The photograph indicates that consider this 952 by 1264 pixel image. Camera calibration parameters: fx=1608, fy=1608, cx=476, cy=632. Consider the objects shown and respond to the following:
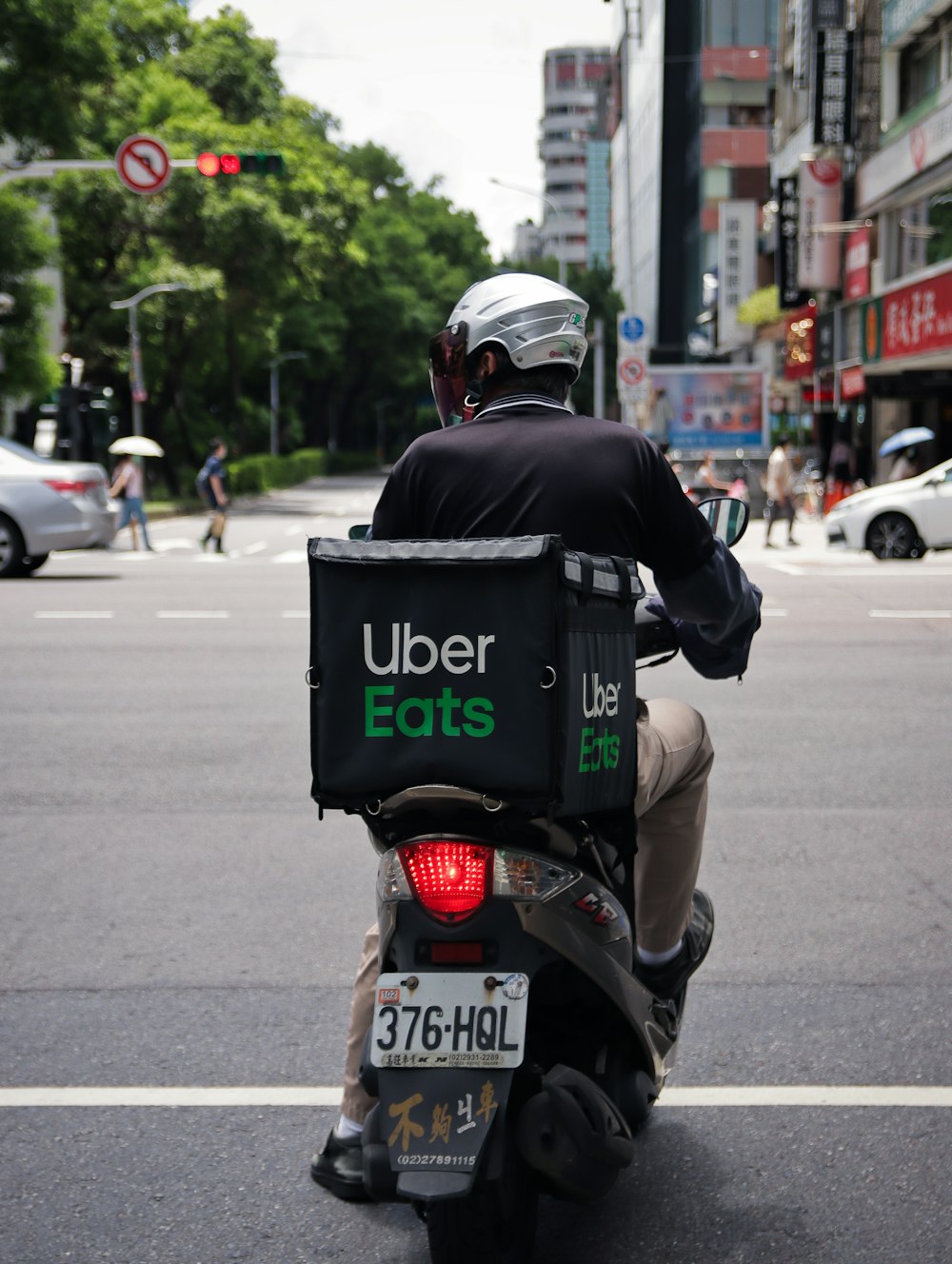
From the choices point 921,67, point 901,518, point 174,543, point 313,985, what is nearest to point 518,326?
point 313,985

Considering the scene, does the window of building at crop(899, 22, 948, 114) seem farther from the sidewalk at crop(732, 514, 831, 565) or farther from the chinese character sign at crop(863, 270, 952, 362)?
the sidewalk at crop(732, 514, 831, 565)

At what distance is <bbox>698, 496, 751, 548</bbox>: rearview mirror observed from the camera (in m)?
3.28

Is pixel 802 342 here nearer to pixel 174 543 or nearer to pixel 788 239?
pixel 788 239

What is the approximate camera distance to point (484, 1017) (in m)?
2.58

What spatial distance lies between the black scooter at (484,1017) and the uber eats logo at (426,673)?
108mm

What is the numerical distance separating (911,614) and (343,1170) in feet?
40.5

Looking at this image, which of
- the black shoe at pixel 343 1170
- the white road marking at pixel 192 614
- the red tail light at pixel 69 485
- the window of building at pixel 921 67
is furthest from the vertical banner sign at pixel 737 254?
the black shoe at pixel 343 1170

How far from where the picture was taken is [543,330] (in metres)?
3.09

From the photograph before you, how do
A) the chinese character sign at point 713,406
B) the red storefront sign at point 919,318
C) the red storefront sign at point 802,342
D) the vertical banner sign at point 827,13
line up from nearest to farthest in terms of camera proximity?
the red storefront sign at point 919,318 → the vertical banner sign at point 827,13 → the chinese character sign at point 713,406 → the red storefront sign at point 802,342

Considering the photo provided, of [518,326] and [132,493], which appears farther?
[132,493]

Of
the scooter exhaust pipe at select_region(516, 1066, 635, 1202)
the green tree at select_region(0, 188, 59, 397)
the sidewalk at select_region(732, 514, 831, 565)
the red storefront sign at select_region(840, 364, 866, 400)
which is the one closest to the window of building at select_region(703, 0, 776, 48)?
the red storefront sign at select_region(840, 364, 866, 400)

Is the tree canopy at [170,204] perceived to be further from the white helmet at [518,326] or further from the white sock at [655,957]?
the white sock at [655,957]

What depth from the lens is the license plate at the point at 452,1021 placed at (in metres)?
2.56

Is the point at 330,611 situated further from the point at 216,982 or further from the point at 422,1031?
the point at 216,982
